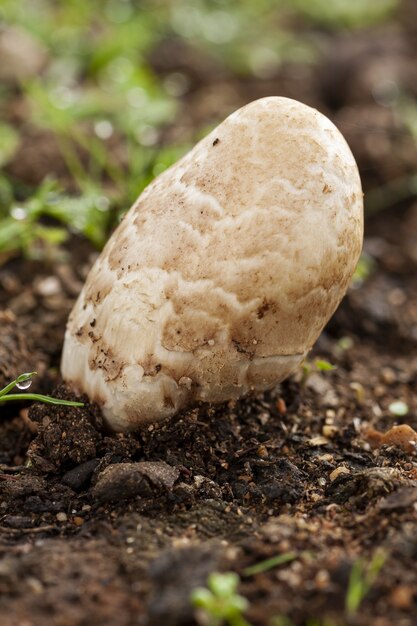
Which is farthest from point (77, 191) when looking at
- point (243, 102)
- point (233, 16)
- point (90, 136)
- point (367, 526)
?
point (233, 16)

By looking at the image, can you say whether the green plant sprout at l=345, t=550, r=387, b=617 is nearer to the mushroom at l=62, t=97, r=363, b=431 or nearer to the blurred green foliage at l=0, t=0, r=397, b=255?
the mushroom at l=62, t=97, r=363, b=431

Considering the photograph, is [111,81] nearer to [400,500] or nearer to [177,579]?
[400,500]

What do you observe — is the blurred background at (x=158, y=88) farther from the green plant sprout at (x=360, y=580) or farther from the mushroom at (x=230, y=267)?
the green plant sprout at (x=360, y=580)

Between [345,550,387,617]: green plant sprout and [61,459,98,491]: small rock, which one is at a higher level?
[61,459,98,491]: small rock

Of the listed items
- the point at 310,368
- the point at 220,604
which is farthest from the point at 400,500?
the point at 310,368

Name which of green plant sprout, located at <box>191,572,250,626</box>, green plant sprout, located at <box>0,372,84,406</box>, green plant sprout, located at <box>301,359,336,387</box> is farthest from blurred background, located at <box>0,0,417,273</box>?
green plant sprout, located at <box>191,572,250,626</box>
